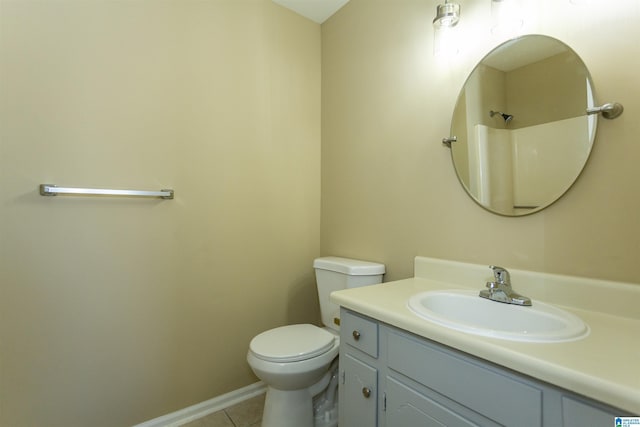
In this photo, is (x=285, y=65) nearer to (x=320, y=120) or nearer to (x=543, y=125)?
(x=320, y=120)

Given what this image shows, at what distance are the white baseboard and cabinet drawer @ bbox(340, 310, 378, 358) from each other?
3.38ft

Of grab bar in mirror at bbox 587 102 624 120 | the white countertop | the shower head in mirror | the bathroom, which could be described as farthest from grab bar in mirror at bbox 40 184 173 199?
grab bar in mirror at bbox 587 102 624 120

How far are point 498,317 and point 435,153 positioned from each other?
0.73 m

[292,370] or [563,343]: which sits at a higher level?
[563,343]

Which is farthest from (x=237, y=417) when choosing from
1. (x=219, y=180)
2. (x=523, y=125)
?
(x=523, y=125)

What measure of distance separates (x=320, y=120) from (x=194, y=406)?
1930 millimetres

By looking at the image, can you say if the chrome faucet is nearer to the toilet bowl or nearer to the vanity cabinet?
the vanity cabinet

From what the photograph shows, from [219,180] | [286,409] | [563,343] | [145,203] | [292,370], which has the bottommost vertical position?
[286,409]

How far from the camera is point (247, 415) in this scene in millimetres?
1624

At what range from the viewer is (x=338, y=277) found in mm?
1597

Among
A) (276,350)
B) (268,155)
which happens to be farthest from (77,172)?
(276,350)

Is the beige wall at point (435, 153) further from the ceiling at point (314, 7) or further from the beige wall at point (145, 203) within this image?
the beige wall at point (145, 203)

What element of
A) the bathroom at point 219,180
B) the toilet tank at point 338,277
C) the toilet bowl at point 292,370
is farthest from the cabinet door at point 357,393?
the bathroom at point 219,180

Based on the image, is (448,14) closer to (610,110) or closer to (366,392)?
(610,110)
